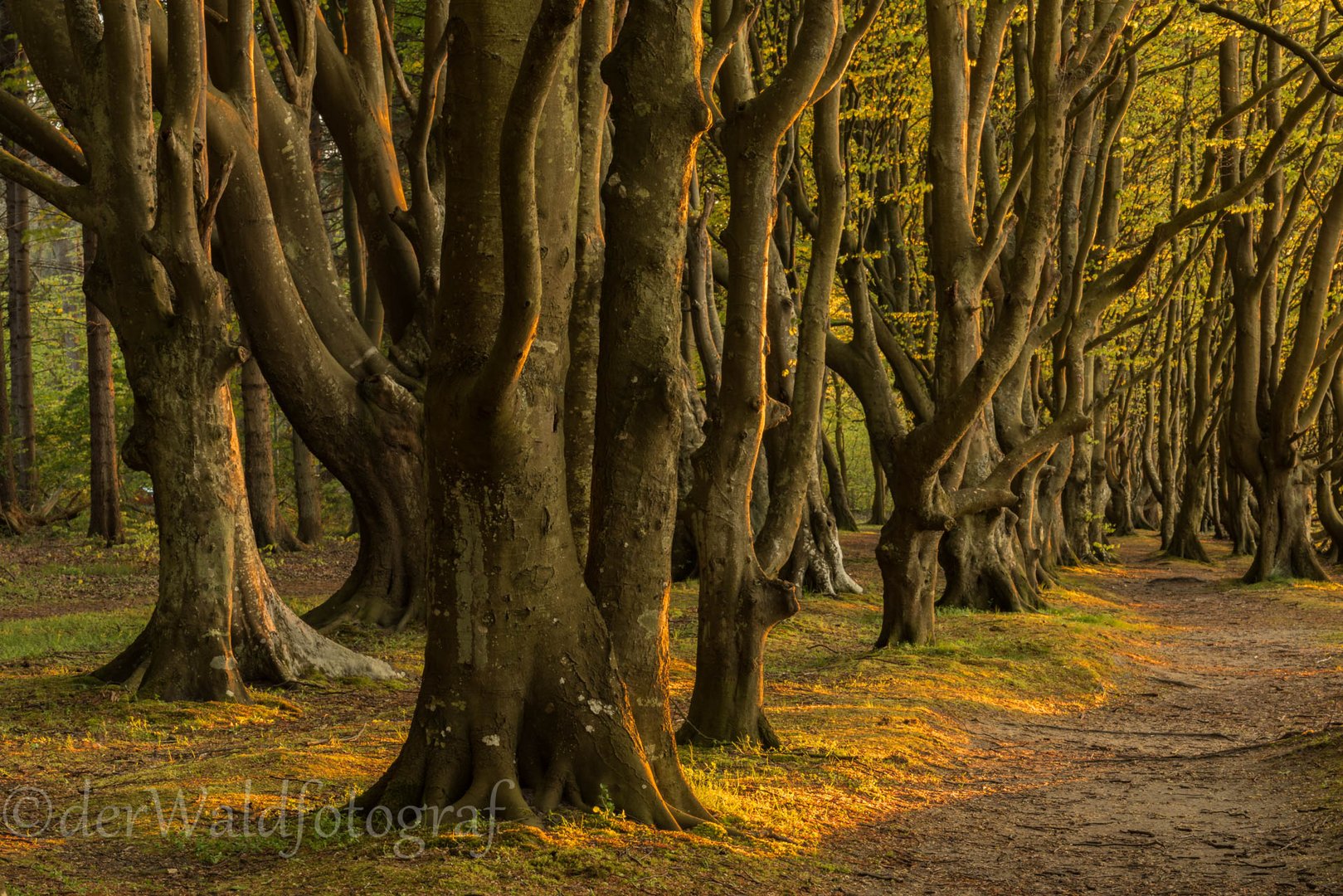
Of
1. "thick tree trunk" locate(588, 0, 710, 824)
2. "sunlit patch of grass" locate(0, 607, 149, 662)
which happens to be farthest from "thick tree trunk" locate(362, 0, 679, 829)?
"sunlit patch of grass" locate(0, 607, 149, 662)

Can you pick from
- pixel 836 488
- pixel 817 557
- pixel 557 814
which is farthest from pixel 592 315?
pixel 836 488

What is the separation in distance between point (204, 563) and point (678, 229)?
493 centimetres

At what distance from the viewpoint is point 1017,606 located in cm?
→ 1628

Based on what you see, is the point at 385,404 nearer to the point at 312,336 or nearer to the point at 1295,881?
the point at 312,336

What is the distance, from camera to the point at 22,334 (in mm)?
24609

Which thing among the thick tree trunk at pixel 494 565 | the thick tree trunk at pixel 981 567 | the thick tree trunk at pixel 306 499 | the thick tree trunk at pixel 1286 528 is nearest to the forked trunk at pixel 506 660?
the thick tree trunk at pixel 494 565

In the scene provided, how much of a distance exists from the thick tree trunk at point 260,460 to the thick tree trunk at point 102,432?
259 centimetres

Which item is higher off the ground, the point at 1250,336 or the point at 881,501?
the point at 1250,336

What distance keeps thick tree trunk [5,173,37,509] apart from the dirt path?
20953mm

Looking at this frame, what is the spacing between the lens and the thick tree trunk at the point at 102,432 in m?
21.1

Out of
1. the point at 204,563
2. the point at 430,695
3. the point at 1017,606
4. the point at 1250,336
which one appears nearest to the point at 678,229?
the point at 430,695

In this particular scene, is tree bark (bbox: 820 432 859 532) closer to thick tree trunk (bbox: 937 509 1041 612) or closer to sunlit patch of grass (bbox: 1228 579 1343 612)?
thick tree trunk (bbox: 937 509 1041 612)

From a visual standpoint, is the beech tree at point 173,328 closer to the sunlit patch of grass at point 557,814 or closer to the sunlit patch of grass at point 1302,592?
the sunlit patch of grass at point 557,814

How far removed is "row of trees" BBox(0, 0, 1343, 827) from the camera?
17.2ft
